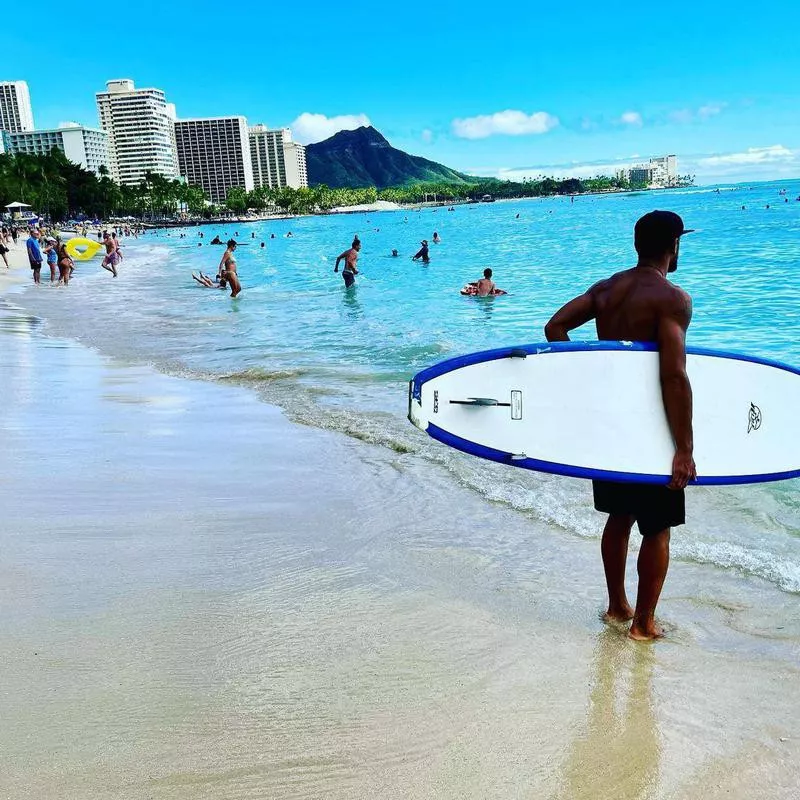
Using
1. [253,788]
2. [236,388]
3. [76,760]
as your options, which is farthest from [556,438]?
[236,388]

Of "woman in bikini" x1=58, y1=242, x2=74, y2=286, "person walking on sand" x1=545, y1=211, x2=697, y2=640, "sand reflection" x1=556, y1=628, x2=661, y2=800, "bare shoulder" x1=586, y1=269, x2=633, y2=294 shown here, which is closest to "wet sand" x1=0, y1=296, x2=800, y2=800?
"sand reflection" x1=556, y1=628, x2=661, y2=800

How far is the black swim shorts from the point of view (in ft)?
9.59

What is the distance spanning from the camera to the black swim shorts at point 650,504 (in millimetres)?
2922

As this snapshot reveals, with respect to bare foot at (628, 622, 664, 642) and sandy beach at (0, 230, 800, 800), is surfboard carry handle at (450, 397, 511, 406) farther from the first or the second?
bare foot at (628, 622, 664, 642)

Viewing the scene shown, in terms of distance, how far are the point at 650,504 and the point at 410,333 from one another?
10938 millimetres

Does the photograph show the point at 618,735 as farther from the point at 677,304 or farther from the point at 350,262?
the point at 350,262

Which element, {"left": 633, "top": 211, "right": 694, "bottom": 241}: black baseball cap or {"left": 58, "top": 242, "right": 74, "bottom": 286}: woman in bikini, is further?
{"left": 58, "top": 242, "right": 74, "bottom": 286}: woman in bikini

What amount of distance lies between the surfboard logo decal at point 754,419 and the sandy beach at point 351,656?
0.90 metres

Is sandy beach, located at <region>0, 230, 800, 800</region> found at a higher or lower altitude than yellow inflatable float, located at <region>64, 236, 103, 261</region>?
lower

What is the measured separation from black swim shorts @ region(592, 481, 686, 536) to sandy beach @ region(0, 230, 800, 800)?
542mm

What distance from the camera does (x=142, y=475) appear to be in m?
5.16

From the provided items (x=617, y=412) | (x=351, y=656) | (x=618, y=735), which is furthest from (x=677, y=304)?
(x=351, y=656)

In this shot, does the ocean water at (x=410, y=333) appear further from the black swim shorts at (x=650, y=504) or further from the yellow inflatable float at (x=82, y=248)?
the yellow inflatable float at (x=82, y=248)

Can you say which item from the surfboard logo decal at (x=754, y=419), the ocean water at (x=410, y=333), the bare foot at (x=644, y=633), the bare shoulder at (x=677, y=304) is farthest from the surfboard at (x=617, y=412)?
the ocean water at (x=410, y=333)
